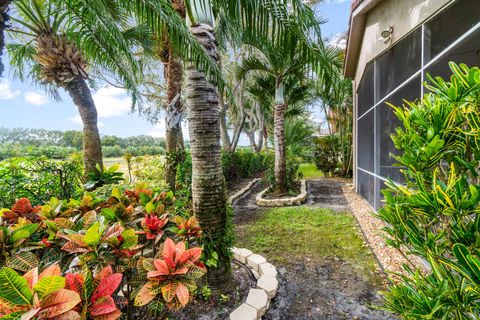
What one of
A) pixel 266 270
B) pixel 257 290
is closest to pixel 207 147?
pixel 257 290

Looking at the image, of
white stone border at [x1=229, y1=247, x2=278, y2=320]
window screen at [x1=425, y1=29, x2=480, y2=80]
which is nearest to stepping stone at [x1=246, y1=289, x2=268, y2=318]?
white stone border at [x1=229, y1=247, x2=278, y2=320]

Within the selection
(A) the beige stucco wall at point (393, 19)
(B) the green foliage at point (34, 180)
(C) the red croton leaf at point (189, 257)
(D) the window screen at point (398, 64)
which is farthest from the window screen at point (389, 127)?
(B) the green foliage at point (34, 180)

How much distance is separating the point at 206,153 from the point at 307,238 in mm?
2790

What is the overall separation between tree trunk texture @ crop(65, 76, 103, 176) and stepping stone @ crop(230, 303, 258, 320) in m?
4.55

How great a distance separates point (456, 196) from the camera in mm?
1052

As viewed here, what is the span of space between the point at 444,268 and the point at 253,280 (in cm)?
181

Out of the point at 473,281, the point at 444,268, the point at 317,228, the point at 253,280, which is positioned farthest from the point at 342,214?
the point at 473,281

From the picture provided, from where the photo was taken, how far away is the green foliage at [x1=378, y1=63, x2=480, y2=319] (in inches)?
40.8

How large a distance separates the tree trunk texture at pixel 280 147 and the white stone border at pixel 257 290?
4089 millimetres

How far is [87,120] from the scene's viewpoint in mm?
5238

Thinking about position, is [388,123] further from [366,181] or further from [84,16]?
[84,16]

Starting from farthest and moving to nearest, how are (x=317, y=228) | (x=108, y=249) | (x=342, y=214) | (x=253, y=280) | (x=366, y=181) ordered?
(x=366, y=181), (x=342, y=214), (x=317, y=228), (x=253, y=280), (x=108, y=249)

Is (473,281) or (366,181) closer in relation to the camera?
(473,281)

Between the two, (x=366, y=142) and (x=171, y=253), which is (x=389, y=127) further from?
(x=171, y=253)
